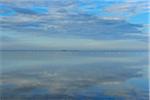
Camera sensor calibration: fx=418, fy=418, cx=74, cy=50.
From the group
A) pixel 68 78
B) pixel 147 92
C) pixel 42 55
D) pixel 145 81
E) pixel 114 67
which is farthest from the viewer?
pixel 42 55

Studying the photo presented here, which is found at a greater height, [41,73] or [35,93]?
[41,73]

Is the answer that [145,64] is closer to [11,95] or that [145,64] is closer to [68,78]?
[68,78]

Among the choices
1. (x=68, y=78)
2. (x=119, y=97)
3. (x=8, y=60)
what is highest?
(x=8, y=60)

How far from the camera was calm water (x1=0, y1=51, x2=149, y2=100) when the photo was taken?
20.8 ft

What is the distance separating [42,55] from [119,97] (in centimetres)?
254

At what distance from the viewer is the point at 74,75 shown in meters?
7.12

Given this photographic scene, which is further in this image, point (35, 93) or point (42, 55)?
point (42, 55)

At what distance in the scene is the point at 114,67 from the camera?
24.7 ft

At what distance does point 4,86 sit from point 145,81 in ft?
7.40

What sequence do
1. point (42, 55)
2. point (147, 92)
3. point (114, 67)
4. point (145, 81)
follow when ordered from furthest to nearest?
point (42, 55) → point (114, 67) → point (145, 81) → point (147, 92)

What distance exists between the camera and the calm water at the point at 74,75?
250 inches

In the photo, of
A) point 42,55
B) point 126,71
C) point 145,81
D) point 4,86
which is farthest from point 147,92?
point 42,55

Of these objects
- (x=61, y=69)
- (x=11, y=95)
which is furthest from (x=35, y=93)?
(x=61, y=69)

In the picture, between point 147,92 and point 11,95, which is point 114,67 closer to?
point 147,92
